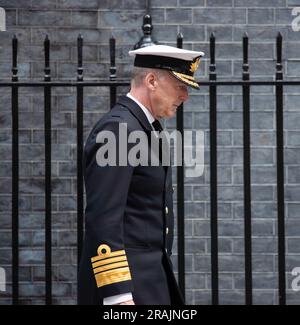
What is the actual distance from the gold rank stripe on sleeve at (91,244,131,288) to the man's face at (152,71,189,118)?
0.69 metres

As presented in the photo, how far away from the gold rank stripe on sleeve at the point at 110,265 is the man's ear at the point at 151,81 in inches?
30.2

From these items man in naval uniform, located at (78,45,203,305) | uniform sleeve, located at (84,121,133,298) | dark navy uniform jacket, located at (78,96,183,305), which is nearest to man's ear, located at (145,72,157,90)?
man in naval uniform, located at (78,45,203,305)

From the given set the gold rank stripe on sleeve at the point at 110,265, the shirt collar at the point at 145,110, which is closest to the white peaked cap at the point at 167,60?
the shirt collar at the point at 145,110

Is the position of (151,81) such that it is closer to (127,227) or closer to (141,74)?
(141,74)

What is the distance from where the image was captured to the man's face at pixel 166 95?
4.27 metres

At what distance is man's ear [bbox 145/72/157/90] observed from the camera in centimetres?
428

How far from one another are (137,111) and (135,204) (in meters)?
0.44

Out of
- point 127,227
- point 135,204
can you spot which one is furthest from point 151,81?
point 127,227

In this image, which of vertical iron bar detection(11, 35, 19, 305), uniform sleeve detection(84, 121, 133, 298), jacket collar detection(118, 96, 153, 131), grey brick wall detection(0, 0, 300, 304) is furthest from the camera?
grey brick wall detection(0, 0, 300, 304)

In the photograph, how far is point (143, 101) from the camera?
429 centimetres

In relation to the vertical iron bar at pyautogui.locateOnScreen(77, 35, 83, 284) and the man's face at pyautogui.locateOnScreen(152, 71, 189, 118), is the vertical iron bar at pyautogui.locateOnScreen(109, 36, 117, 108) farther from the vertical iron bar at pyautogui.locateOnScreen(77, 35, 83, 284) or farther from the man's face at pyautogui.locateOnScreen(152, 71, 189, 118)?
the man's face at pyautogui.locateOnScreen(152, 71, 189, 118)

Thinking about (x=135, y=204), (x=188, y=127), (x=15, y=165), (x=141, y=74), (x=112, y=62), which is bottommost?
(x=135, y=204)

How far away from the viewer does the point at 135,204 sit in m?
4.13
